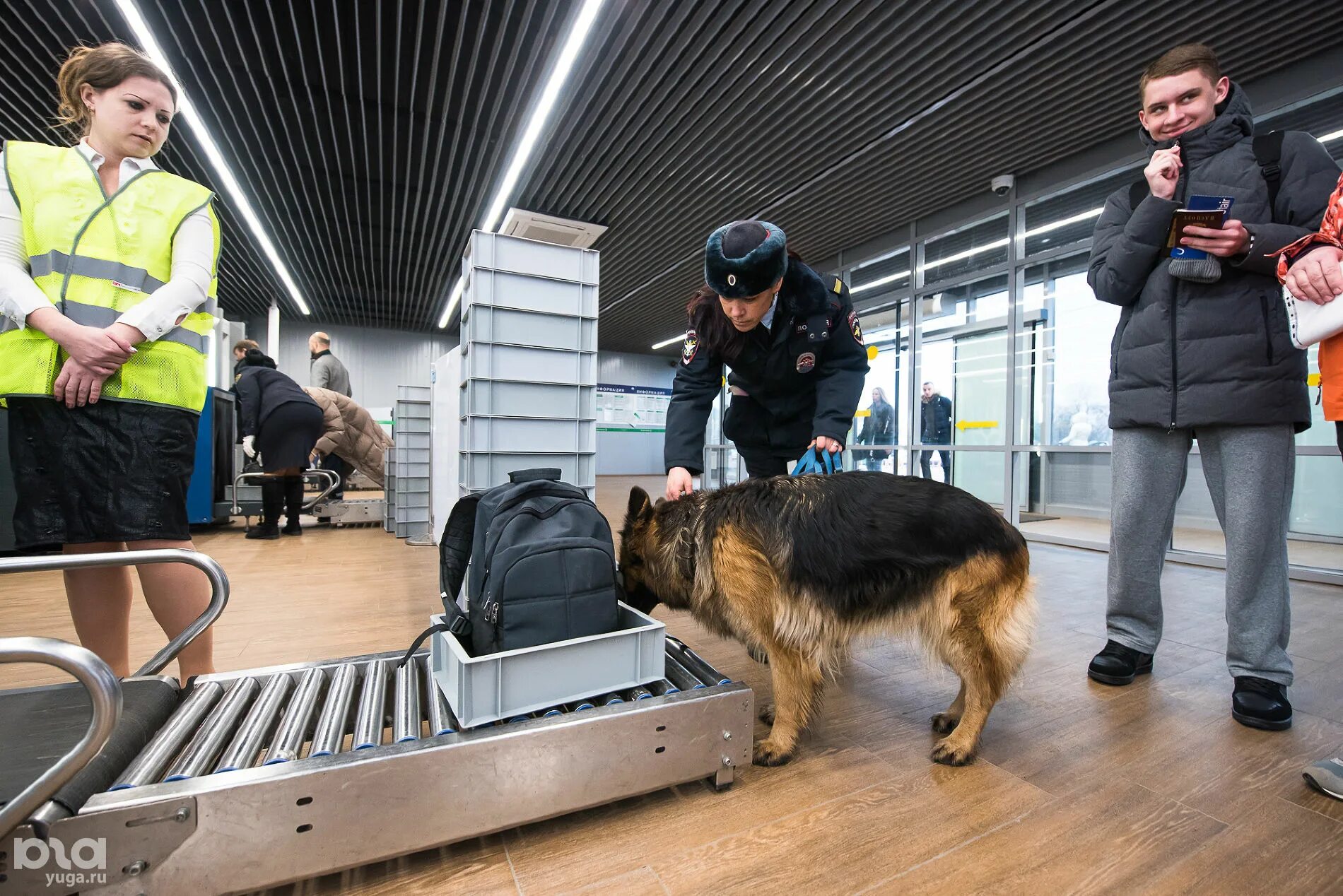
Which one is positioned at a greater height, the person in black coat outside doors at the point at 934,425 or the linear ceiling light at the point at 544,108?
the linear ceiling light at the point at 544,108

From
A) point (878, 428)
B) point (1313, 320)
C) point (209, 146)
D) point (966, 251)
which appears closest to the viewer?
point (1313, 320)

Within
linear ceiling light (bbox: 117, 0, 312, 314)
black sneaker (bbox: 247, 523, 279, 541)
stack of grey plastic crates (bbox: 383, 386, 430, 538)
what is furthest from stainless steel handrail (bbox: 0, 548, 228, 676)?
black sneaker (bbox: 247, 523, 279, 541)

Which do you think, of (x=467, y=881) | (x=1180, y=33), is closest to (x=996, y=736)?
(x=467, y=881)

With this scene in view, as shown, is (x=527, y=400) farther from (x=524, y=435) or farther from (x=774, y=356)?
(x=774, y=356)

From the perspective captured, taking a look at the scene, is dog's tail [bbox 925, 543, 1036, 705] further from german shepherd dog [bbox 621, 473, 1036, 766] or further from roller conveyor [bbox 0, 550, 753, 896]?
roller conveyor [bbox 0, 550, 753, 896]

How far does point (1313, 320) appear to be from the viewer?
3.92 ft

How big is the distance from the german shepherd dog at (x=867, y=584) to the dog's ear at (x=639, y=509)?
0.75ft

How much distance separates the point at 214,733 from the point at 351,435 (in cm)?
546

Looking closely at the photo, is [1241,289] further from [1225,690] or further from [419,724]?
[419,724]

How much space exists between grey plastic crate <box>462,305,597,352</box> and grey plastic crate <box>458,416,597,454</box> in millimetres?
530

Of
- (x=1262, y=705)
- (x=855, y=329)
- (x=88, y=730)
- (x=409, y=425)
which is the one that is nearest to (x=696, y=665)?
(x=88, y=730)

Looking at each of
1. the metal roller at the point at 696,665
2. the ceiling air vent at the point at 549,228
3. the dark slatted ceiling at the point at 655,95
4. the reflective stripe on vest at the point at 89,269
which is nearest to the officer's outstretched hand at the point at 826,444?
the metal roller at the point at 696,665

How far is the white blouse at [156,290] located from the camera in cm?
119

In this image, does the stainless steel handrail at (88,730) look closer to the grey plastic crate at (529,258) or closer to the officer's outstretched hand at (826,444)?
the officer's outstretched hand at (826,444)
